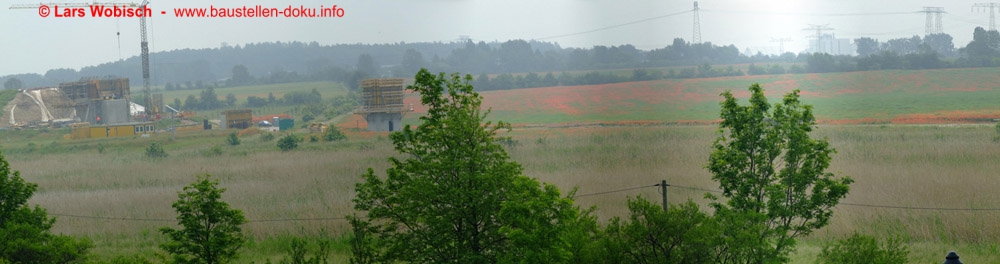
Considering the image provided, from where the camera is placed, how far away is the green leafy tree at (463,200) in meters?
5.26

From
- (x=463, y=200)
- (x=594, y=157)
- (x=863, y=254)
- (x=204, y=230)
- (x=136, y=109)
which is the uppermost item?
(x=136, y=109)

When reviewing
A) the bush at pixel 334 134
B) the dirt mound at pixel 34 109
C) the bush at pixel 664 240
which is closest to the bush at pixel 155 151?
the dirt mound at pixel 34 109

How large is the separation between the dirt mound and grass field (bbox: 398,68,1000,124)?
1090cm

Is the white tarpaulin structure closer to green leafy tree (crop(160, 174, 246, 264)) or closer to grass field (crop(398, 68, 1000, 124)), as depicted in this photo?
grass field (crop(398, 68, 1000, 124))

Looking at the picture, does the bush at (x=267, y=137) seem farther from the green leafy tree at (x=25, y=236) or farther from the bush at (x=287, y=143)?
the green leafy tree at (x=25, y=236)

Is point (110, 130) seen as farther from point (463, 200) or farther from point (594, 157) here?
point (463, 200)

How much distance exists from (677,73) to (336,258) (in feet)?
39.6

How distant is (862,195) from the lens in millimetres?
14094

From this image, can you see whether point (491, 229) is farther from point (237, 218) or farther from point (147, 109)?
point (147, 109)

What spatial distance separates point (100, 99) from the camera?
78.6ft

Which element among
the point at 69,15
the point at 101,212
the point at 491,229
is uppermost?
the point at 69,15

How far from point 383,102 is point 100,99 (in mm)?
9284

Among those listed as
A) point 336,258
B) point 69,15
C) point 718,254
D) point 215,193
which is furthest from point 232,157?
point 718,254

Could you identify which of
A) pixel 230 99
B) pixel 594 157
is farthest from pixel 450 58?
pixel 230 99
